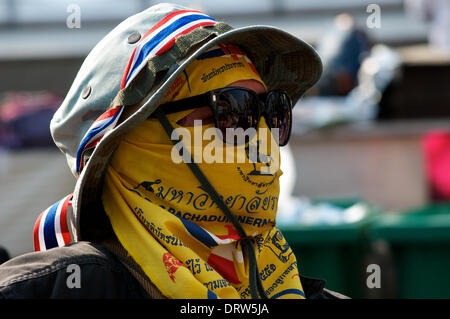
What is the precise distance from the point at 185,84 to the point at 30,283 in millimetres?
679

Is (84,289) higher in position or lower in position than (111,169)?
lower

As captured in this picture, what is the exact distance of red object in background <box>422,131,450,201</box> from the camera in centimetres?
615

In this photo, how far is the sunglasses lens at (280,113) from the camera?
6.79 feet

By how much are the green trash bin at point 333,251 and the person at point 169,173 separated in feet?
6.72

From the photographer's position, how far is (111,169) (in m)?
1.97

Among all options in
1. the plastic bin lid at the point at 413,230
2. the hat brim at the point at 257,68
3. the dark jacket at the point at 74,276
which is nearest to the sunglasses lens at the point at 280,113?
the hat brim at the point at 257,68

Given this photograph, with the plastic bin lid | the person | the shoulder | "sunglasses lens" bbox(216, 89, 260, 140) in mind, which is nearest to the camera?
the shoulder

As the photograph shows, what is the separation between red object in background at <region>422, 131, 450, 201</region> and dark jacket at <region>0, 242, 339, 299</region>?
486 cm

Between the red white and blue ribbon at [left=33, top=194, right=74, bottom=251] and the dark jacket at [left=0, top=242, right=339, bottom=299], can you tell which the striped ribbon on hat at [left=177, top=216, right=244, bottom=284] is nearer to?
the dark jacket at [left=0, top=242, right=339, bottom=299]

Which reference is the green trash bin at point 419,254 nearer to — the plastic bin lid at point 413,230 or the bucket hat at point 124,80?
the plastic bin lid at point 413,230

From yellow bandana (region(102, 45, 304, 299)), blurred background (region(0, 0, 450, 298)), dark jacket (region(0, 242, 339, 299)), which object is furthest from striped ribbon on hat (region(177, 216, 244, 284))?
blurred background (region(0, 0, 450, 298))

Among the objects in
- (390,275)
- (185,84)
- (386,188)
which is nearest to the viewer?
(185,84)

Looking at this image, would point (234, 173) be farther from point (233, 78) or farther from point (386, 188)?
point (386, 188)

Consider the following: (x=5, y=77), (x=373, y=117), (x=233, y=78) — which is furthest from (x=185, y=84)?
(x=5, y=77)
